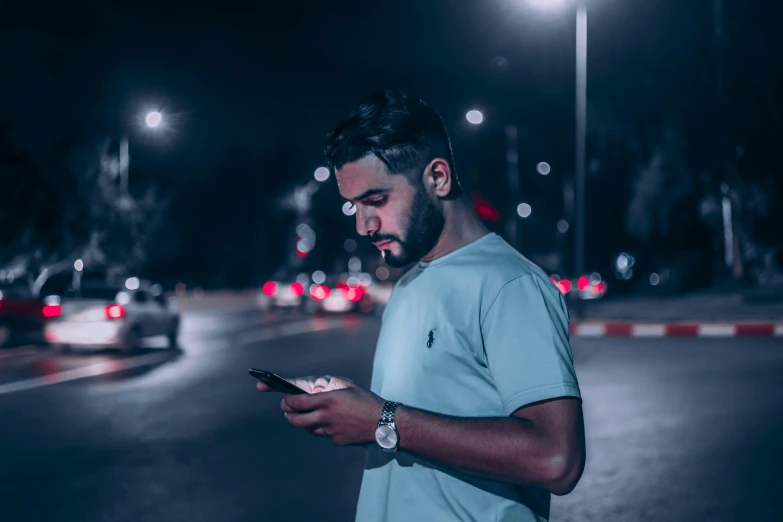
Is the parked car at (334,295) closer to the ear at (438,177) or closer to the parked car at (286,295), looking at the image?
the parked car at (286,295)

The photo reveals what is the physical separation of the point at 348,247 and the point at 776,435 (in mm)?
94231

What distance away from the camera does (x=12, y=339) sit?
77.7 ft

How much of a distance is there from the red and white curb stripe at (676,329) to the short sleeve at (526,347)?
20.3 meters

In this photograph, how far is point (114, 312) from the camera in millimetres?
18641

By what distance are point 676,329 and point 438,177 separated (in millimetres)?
20883

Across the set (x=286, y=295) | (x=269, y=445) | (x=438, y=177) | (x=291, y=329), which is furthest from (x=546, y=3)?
(x=438, y=177)

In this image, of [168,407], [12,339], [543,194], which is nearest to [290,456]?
[168,407]

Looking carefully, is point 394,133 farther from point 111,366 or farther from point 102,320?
point 102,320

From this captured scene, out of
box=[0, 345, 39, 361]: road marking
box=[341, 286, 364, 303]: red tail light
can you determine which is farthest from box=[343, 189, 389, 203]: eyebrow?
box=[341, 286, 364, 303]: red tail light

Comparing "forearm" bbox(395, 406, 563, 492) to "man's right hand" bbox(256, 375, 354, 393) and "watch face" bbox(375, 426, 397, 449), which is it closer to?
"watch face" bbox(375, 426, 397, 449)

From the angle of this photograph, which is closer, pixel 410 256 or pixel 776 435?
pixel 410 256

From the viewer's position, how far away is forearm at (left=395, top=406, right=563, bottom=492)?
1915 mm

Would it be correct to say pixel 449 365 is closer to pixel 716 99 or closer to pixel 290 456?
pixel 290 456

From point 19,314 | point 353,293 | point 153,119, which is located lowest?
point 353,293
